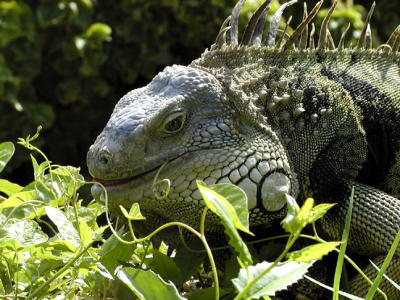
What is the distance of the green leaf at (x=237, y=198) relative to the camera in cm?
182

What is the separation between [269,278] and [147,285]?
383 mm

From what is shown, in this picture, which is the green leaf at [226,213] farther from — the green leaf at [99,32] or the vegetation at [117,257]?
the green leaf at [99,32]

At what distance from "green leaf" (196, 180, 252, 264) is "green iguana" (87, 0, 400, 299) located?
21.9 inches

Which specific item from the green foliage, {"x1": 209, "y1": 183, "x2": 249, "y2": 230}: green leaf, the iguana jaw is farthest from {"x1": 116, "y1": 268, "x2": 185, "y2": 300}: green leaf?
the green foliage

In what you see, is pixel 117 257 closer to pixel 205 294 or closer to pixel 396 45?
pixel 205 294

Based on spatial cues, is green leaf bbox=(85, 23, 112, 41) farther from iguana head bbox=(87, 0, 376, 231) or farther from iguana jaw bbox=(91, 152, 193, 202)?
iguana jaw bbox=(91, 152, 193, 202)

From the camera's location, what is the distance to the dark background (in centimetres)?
688

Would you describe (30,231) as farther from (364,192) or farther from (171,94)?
(364,192)

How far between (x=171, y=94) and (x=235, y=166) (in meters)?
0.36

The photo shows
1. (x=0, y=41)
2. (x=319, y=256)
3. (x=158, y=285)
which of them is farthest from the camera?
(x=0, y=41)

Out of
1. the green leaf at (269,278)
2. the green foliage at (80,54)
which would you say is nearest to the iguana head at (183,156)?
the green leaf at (269,278)

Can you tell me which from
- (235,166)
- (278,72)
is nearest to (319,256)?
(235,166)

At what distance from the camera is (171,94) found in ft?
7.98

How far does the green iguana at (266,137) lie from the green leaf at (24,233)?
0.28 metres
